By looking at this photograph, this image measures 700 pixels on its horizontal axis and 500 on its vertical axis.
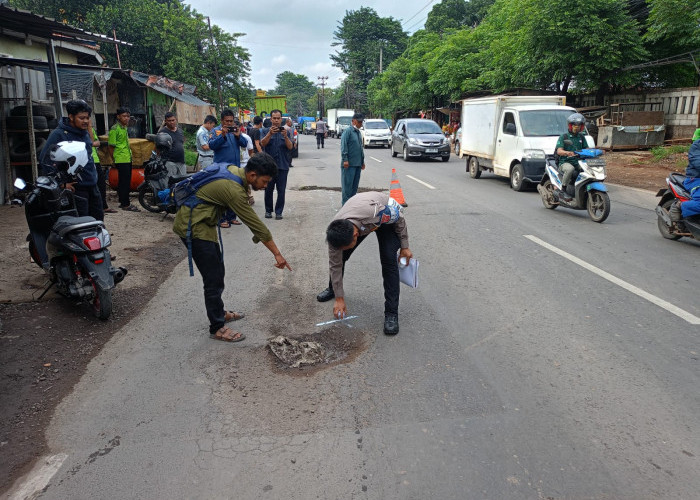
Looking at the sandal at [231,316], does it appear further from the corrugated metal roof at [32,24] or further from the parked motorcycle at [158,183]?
the corrugated metal roof at [32,24]

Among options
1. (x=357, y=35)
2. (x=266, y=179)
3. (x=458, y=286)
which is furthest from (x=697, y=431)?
(x=357, y=35)

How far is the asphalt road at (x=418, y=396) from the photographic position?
8.71 feet

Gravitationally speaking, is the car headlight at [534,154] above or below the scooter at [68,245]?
above

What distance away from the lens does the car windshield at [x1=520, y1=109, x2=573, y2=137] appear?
12289mm

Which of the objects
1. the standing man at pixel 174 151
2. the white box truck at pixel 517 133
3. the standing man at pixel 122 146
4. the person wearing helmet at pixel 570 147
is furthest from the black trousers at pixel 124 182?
the white box truck at pixel 517 133

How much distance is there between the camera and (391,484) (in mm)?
2607

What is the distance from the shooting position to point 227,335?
4.31 metres

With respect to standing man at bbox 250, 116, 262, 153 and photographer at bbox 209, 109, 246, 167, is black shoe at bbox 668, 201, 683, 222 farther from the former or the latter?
standing man at bbox 250, 116, 262, 153

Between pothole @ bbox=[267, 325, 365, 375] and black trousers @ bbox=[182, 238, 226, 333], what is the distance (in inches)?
19.6

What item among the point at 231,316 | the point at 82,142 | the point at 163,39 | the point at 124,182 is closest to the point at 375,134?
the point at 163,39

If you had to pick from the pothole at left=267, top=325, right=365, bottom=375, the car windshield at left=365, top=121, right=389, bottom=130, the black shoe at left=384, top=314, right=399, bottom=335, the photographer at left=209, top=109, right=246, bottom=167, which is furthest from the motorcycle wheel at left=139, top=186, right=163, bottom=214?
the car windshield at left=365, top=121, right=389, bottom=130

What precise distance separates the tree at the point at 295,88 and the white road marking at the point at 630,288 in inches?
4897

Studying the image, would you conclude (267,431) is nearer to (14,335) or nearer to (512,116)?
(14,335)

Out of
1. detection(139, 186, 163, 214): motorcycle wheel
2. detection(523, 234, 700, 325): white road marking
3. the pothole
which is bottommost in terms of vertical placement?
the pothole
